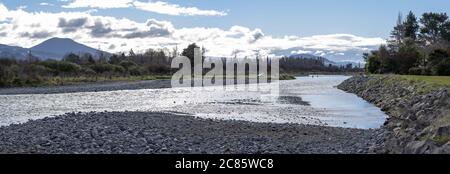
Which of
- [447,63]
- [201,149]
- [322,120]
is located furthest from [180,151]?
[447,63]

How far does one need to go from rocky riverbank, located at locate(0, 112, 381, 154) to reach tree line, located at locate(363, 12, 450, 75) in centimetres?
3892

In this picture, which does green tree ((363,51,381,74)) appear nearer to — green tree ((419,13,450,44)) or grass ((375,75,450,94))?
green tree ((419,13,450,44))

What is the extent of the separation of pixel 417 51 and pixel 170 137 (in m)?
62.2

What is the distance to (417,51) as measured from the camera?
72938mm

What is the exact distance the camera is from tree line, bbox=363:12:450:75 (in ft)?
195

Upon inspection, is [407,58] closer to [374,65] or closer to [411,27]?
[374,65]

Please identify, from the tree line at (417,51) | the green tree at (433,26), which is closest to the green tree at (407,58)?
the tree line at (417,51)

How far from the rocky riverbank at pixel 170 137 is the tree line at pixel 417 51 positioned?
128ft

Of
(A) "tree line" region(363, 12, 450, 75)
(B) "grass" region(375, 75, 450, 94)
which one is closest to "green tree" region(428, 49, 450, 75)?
(A) "tree line" region(363, 12, 450, 75)

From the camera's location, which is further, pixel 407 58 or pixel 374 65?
pixel 374 65

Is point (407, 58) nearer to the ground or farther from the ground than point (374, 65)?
farther from the ground

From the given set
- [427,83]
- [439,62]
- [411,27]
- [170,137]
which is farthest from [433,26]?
[170,137]
